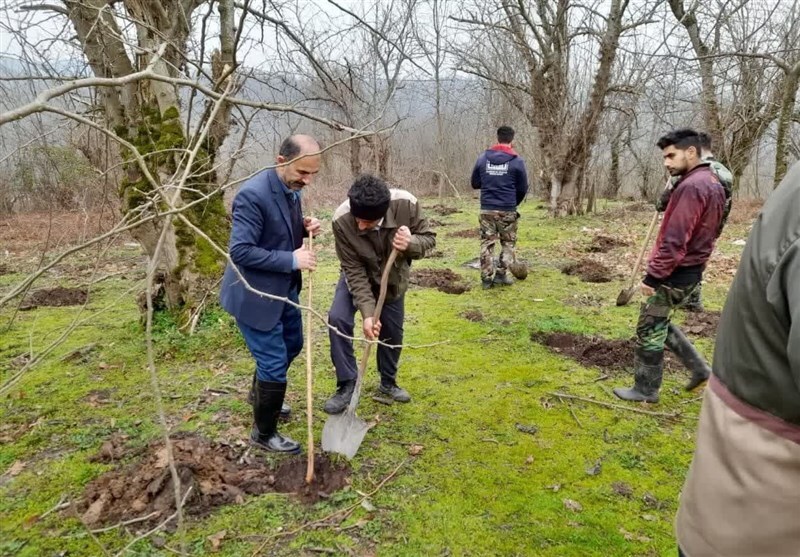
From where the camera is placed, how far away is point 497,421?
3.73 meters

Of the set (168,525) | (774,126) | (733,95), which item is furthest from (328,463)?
(774,126)

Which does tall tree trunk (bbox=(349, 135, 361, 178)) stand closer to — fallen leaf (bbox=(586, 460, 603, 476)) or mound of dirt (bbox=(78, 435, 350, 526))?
mound of dirt (bbox=(78, 435, 350, 526))

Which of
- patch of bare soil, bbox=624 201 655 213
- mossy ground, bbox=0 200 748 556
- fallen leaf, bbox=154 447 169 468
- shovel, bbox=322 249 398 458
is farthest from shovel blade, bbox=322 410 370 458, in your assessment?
patch of bare soil, bbox=624 201 655 213

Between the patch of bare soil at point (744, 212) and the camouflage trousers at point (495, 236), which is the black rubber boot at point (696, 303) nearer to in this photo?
the camouflage trousers at point (495, 236)

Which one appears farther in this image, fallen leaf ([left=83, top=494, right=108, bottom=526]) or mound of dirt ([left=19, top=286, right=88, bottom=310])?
mound of dirt ([left=19, top=286, right=88, bottom=310])

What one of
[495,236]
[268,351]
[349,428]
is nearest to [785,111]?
[495,236]

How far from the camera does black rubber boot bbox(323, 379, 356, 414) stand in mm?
3703

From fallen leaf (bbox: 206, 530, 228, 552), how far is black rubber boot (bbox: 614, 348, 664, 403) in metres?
2.96

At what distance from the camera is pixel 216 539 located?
8.51 ft

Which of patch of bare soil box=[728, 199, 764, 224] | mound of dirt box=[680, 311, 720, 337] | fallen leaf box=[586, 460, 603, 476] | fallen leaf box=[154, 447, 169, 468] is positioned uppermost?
patch of bare soil box=[728, 199, 764, 224]

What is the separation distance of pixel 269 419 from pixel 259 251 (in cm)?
112

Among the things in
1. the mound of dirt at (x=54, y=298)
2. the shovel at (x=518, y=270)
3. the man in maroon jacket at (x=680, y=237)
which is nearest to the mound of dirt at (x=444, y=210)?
the shovel at (x=518, y=270)

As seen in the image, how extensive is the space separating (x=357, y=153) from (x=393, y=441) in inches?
590

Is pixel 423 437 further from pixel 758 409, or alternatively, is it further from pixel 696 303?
pixel 696 303
